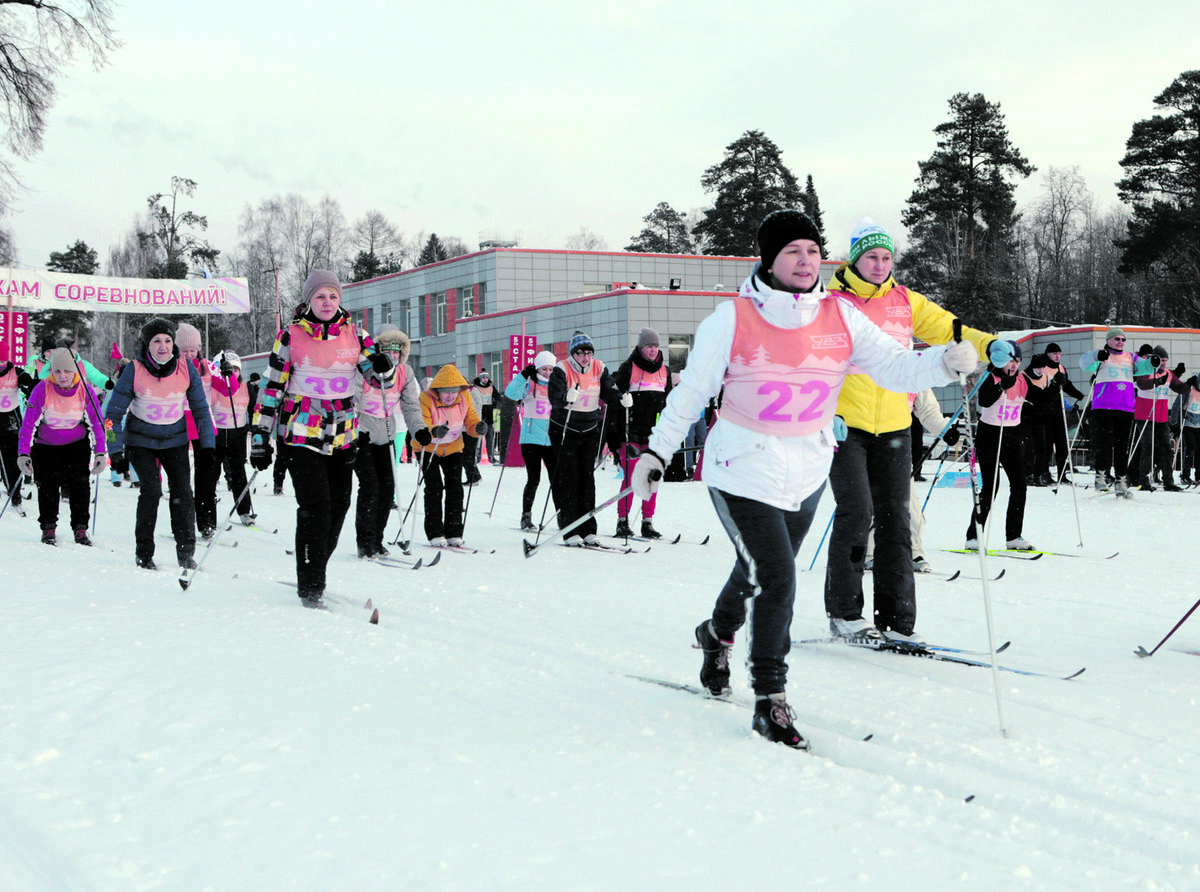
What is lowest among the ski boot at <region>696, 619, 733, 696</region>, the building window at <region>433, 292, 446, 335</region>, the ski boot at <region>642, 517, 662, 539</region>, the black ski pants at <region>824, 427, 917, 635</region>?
the ski boot at <region>642, 517, 662, 539</region>

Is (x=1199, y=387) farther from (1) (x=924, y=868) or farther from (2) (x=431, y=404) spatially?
(1) (x=924, y=868)

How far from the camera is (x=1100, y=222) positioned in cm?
6153

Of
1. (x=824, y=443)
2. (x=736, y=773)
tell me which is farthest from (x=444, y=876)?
(x=824, y=443)

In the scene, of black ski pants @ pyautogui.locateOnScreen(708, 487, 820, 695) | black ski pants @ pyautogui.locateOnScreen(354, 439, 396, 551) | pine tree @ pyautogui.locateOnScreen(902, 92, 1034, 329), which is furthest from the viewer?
pine tree @ pyautogui.locateOnScreen(902, 92, 1034, 329)

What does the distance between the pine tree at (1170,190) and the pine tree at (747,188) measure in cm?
1893

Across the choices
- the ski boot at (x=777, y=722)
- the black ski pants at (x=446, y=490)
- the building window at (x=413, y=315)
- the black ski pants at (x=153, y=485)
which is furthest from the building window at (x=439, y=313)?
the ski boot at (x=777, y=722)

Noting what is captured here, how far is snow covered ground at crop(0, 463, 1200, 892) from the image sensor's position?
245 cm

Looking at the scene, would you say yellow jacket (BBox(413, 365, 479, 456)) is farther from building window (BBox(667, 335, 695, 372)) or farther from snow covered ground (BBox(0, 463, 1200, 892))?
building window (BBox(667, 335, 695, 372))

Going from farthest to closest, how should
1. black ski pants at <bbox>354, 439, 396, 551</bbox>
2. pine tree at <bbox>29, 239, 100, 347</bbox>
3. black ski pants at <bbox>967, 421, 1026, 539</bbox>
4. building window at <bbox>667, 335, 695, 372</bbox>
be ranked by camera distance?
pine tree at <bbox>29, 239, 100, 347</bbox>
building window at <bbox>667, 335, 695, 372</bbox>
black ski pants at <bbox>967, 421, 1026, 539</bbox>
black ski pants at <bbox>354, 439, 396, 551</bbox>

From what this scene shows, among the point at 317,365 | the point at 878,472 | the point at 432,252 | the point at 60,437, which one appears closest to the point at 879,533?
the point at 878,472

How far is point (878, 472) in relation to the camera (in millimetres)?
4949

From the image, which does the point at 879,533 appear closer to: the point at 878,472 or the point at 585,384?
the point at 878,472

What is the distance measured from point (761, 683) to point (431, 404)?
6420mm

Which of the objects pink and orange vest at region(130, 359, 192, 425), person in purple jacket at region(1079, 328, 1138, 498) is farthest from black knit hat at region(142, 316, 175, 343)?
person in purple jacket at region(1079, 328, 1138, 498)
